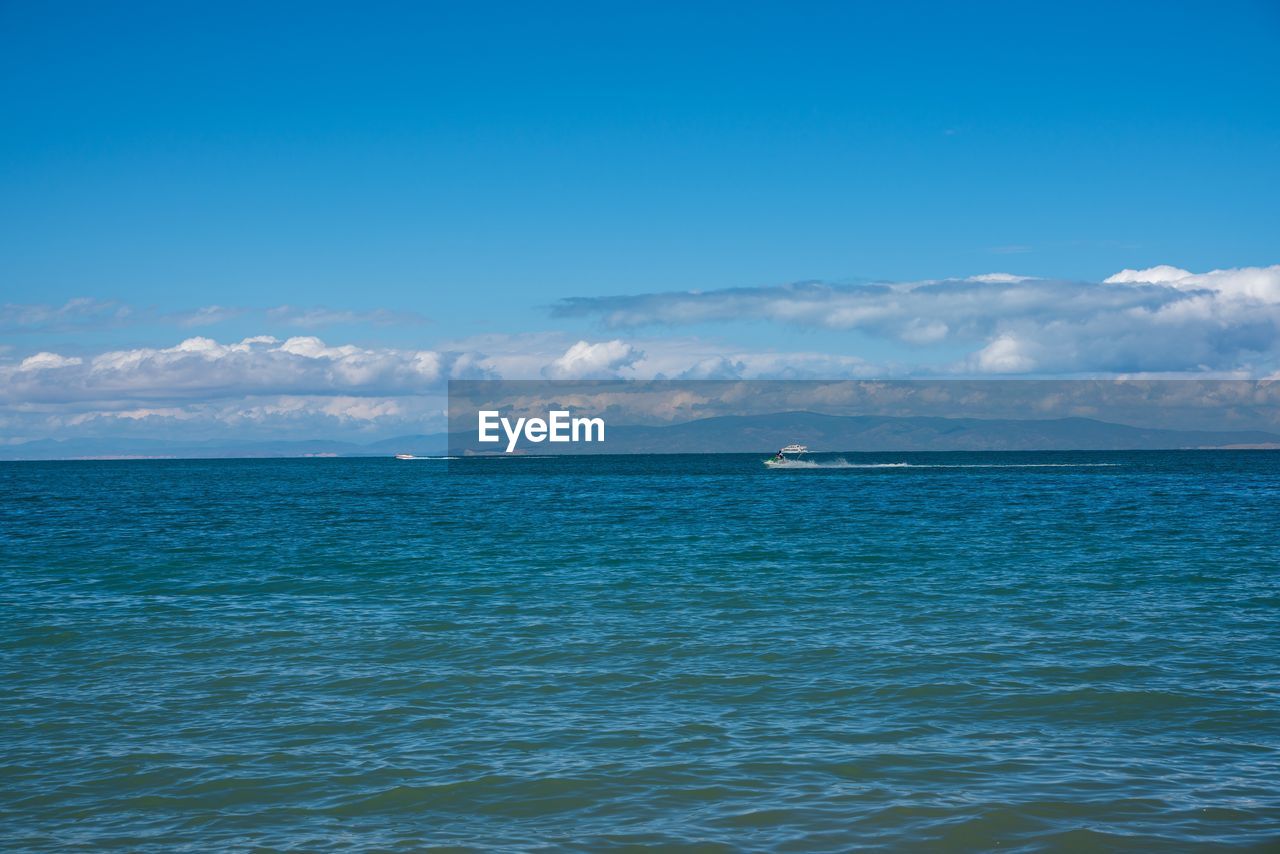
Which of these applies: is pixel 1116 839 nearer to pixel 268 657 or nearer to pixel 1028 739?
pixel 1028 739

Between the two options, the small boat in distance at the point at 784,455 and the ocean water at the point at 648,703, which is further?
the small boat in distance at the point at 784,455

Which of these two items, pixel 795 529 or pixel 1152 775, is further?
pixel 795 529

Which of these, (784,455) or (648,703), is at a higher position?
(784,455)

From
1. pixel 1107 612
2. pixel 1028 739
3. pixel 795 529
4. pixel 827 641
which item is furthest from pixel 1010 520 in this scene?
pixel 1028 739

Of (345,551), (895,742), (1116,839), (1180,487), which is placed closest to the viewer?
(1116,839)

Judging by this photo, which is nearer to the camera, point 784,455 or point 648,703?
point 648,703

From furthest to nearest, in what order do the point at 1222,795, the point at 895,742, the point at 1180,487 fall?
the point at 1180,487 < the point at 895,742 < the point at 1222,795

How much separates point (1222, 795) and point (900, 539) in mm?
32294

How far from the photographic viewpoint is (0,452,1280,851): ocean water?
11.6 metres

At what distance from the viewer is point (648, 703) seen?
53.8 ft

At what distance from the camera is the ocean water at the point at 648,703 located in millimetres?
11648

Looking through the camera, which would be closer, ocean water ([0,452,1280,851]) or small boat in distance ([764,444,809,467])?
ocean water ([0,452,1280,851])

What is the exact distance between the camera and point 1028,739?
1431cm

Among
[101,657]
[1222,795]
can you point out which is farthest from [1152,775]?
[101,657]
